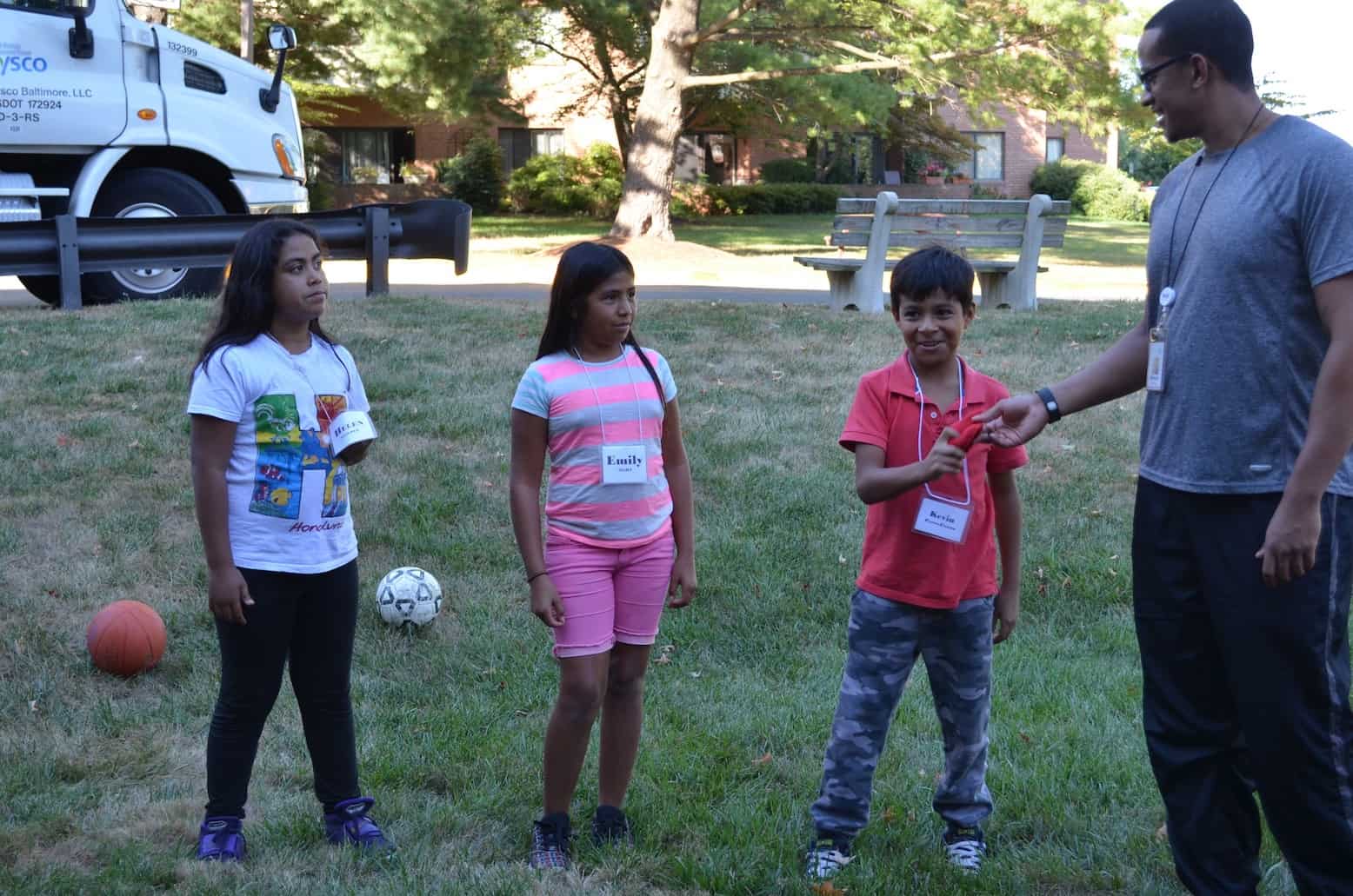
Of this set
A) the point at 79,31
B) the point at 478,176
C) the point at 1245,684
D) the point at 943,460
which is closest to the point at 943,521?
the point at 943,460

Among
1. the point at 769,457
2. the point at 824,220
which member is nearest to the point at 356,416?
the point at 769,457

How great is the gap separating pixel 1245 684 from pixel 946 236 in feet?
35.2

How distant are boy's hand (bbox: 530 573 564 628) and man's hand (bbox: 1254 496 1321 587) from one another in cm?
166

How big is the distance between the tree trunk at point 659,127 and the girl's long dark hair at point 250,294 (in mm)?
19589

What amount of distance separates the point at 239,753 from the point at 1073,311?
10606 millimetres

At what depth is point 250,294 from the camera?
369cm

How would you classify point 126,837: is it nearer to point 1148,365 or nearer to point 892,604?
point 892,604

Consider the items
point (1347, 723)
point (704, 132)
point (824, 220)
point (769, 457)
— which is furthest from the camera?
point (704, 132)

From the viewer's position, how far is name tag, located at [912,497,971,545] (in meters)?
3.49

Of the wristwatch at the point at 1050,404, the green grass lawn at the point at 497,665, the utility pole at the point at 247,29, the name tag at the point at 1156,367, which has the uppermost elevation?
the utility pole at the point at 247,29

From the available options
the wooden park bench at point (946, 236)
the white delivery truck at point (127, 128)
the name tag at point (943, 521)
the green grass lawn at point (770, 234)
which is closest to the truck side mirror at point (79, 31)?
the white delivery truck at point (127, 128)

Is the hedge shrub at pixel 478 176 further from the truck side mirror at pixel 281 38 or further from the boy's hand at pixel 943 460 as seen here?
the boy's hand at pixel 943 460

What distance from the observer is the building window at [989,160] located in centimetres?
5006

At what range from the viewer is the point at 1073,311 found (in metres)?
13.0
